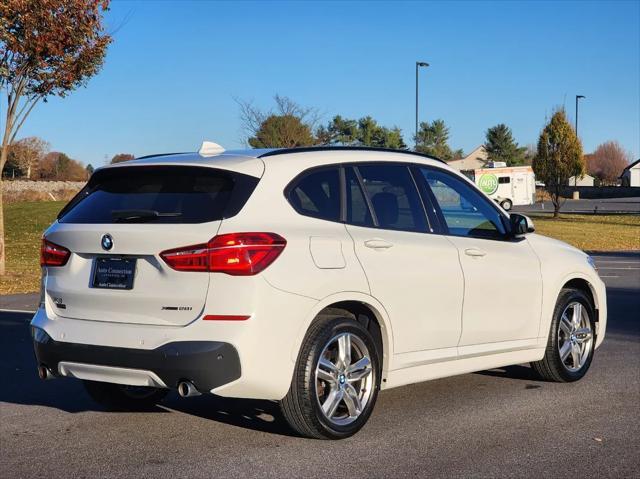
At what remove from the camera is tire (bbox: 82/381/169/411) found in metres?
6.35

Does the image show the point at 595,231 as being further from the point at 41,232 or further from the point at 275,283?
the point at 275,283

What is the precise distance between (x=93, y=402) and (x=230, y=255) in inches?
93.2

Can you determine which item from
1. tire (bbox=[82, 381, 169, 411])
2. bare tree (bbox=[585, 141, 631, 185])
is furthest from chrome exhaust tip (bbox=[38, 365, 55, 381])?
bare tree (bbox=[585, 141, 631, 185])

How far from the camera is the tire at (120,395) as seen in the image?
20.8 feet

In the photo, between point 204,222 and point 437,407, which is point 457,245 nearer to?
point 437,407

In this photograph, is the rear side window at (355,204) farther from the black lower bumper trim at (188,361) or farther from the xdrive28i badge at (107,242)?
the xdrive28i badge at (107,242)

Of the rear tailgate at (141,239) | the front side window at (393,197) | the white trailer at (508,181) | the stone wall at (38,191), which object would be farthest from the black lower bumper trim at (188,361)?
the white trailer at (508,181)

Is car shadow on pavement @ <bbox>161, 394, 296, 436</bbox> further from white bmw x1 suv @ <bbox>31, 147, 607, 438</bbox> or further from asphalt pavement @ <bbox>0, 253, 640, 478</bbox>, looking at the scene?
white bmw x1 suv @ <bbox>31, 147, 607, 438</bbox>

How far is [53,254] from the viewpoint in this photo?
558cm

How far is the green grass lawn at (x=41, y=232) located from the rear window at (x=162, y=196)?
33.6 feet

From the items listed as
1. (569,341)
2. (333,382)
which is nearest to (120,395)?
(333,382)

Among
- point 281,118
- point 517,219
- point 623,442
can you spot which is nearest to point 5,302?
point 517,219

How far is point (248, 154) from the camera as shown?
221 inches

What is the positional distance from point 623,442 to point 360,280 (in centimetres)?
187
